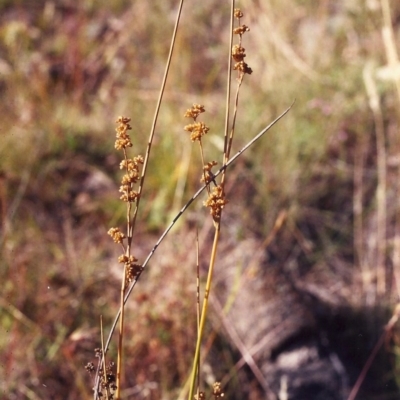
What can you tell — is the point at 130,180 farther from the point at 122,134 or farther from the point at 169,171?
the point at 169,171

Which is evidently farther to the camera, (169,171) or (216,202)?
(169,171)

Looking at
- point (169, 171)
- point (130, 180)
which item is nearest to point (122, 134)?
point (130, 180)

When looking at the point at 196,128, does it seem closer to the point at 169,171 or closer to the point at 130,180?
the point at 130,180

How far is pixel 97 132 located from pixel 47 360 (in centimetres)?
127

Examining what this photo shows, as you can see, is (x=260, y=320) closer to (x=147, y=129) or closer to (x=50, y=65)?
(x=147, y=129)

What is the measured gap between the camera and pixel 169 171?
209 centimetres

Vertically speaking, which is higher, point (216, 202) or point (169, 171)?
point (169, 171)

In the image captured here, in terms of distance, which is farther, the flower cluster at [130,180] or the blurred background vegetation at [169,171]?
the blurred background vegetation at [169,171]

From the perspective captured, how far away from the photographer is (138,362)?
1.48 metres

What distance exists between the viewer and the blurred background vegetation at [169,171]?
60.8 inches

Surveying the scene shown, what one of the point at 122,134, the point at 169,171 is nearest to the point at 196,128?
the point at 122,134

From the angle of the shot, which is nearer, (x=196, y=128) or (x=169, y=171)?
(x=196, y=128)

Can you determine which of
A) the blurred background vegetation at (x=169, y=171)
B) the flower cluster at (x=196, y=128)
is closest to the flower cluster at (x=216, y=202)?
the flower cluster at (x=196, y=128)

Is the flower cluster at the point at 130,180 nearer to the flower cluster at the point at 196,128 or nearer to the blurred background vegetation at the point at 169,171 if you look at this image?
the flower cluster at the point at 196,128
